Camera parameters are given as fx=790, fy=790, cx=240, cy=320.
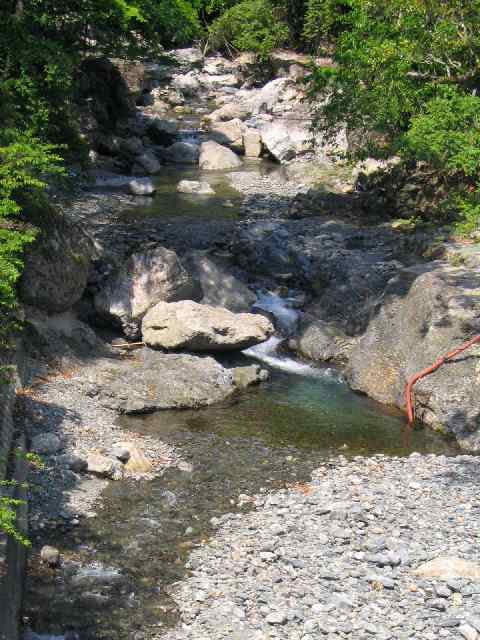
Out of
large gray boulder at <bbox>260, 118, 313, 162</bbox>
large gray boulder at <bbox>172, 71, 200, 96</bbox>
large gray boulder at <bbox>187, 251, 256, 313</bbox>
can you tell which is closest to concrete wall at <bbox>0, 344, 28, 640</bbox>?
large gray boulder at <bbox>187, 251, 256, 313</bbox>

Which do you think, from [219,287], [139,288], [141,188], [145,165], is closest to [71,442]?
[139,288]

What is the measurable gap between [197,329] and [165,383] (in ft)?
5.64

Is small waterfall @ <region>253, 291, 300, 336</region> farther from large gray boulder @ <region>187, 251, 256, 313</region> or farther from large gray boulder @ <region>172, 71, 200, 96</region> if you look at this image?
large gray boulder @ <region>172, 71, 200, 96</region>

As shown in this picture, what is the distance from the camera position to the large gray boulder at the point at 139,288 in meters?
17.6

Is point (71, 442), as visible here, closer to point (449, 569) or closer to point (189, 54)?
point (449, 569)

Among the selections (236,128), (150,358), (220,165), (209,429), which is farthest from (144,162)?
(209,429)

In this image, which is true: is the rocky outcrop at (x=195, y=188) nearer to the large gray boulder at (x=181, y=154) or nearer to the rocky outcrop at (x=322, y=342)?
the large gray boulder at (x=181, y=154)

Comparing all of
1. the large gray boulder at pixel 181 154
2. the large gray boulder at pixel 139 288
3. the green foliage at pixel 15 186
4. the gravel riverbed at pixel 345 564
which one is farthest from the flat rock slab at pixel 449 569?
the large gray boulder at pixel 181 154

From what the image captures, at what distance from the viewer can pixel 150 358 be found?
53.5 feet

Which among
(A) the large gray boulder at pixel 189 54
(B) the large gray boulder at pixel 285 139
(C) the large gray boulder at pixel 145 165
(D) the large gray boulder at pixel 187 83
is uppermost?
(A) the large gray boulder at pixel 189 54

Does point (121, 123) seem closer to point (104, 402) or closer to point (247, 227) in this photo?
point (247, 227)

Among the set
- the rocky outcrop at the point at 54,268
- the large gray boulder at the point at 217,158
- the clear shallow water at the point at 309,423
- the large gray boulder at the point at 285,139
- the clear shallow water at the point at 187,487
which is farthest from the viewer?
the large gray boulder at the point at 285,139

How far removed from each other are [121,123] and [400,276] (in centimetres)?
2008

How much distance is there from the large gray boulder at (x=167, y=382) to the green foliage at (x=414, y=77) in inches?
270
